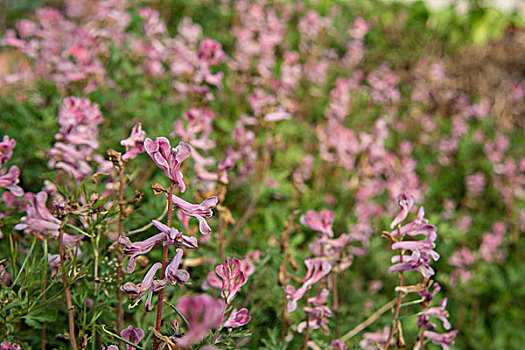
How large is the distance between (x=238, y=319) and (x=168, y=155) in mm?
456

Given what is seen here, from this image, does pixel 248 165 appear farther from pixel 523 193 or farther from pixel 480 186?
pixel 523 193

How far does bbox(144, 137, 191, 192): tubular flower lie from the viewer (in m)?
0.96

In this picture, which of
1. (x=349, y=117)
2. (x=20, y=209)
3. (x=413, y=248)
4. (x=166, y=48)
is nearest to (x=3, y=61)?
(x=166, y=48)

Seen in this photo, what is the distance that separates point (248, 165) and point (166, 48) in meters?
1.26

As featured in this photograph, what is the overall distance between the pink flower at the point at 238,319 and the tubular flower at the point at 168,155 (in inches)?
13.8

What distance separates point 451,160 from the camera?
5.13m

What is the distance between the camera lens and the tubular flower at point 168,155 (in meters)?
0.96

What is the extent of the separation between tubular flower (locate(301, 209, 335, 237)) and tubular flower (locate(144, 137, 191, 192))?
0.63m

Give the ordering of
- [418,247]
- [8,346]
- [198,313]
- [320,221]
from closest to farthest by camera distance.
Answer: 1. [198,313]
2. [8,346]
3. [418,247]
4. [320,221]

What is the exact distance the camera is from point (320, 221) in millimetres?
1534

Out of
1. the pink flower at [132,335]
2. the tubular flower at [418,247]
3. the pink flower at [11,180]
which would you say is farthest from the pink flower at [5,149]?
the tubular flower at [418,247]

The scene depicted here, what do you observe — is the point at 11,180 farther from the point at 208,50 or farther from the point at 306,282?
the point at 208,50

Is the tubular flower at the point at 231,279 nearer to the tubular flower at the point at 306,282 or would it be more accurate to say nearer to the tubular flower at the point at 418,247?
the tubular flower at the point at 306,282

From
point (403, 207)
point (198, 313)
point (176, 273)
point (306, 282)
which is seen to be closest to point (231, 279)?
point (176, 273)
